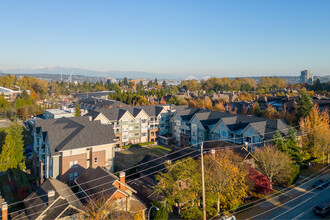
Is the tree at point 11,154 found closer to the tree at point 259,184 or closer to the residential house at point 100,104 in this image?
the tree at point 259,184

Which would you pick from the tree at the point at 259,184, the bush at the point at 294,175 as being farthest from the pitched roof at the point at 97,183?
the bush at the point at 294,175

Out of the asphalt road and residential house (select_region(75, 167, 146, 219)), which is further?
the asphalt road

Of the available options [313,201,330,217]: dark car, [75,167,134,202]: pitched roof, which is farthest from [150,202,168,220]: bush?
[313,201,330,217]: dark car

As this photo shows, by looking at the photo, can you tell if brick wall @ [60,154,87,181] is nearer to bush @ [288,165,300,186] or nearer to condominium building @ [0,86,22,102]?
bush @ [288,165,300,186]

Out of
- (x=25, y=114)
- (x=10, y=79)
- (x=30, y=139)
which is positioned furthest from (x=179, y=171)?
(x=10, y=79)

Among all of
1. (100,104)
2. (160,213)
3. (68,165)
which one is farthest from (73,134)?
(100,104)

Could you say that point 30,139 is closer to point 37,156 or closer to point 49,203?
point 37,156

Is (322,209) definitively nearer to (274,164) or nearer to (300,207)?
(300,207)
